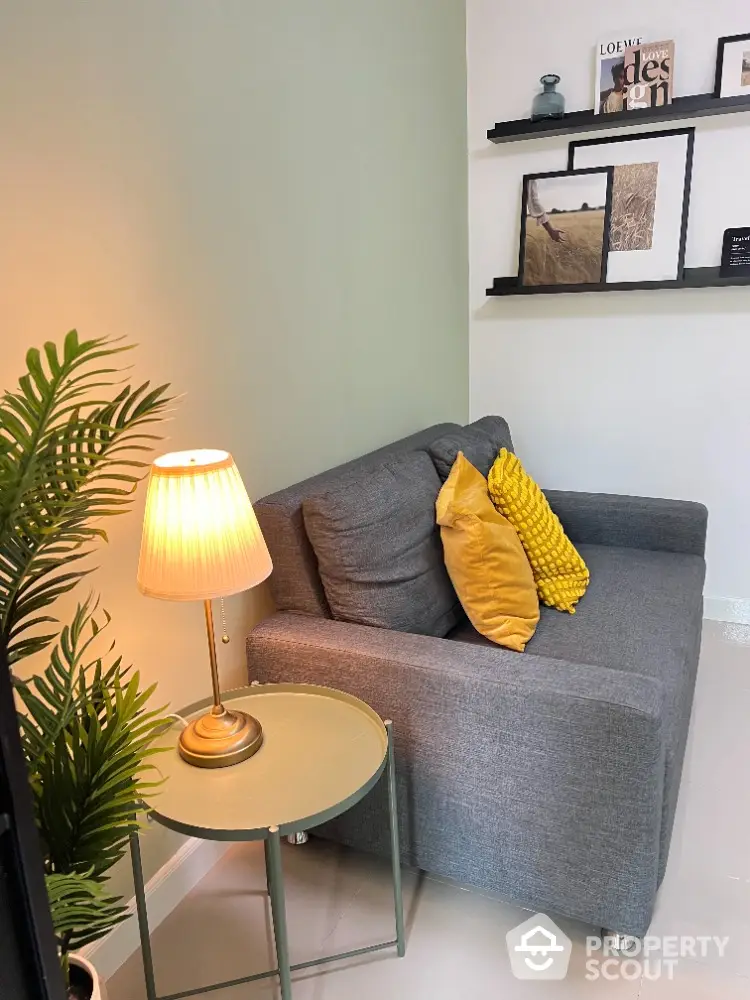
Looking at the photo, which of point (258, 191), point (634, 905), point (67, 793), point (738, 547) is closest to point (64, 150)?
point (258, 191)

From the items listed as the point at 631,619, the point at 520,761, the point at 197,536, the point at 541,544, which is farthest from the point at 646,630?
the point at 197,536

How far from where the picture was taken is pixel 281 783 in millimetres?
1293

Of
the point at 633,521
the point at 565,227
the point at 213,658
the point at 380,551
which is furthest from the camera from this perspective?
the point at 565,227

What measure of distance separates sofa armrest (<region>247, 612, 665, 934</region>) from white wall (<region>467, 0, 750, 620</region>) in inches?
68.1

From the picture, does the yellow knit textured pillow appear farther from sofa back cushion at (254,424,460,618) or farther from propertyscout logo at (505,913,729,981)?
propertyscout logo at (505,913,729,981)

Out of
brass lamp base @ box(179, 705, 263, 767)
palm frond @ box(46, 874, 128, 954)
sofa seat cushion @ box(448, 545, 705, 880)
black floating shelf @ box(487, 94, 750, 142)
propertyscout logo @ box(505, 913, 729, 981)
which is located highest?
black floating shelf @ box(487, 94, 750, 142)

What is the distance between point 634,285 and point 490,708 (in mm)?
1918

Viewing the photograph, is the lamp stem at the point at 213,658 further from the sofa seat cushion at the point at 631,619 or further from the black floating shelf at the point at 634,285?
the black floating shelf at the point at 634,285

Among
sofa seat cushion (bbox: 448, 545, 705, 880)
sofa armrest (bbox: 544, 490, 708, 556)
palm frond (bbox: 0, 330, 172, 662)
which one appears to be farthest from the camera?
sofa armrest (bbox: 544, 490, 708, 556)

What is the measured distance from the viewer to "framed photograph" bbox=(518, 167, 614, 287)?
2787mm

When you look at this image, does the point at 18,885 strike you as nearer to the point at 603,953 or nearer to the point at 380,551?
the point at 380,551

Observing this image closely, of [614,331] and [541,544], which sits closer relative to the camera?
[541,544]

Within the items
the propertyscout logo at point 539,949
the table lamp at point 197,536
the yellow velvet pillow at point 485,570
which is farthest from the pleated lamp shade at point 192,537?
the propertyscout logo at point 539,949

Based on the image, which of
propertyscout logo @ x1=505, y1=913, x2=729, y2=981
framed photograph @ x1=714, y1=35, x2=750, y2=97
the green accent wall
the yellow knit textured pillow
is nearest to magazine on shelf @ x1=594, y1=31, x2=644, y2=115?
framed photograph @ x1=714, y1=35, x2=750, y2=97
